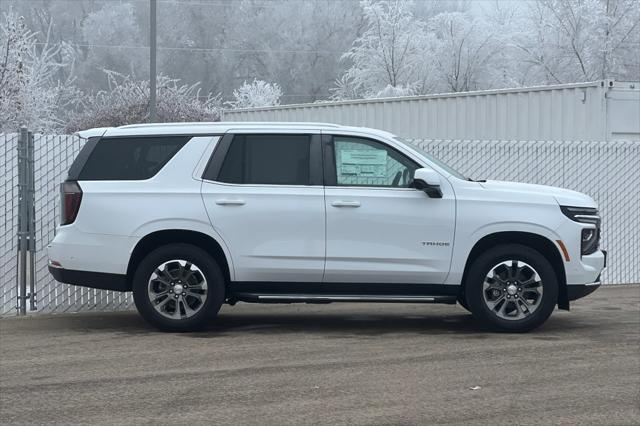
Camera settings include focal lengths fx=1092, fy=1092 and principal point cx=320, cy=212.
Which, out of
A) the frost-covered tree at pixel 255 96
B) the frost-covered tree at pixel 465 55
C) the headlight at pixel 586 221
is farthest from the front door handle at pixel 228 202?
the frost-covered tree at pixel 255 96

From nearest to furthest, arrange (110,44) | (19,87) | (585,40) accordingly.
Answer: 1. (19,87)
2. (585,40)
3. (110,44)

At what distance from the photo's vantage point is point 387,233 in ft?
32.3

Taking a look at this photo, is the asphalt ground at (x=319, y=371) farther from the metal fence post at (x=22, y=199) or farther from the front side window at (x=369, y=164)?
the front side window at (x=369, y=164)

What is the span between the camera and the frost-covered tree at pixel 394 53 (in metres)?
51.9

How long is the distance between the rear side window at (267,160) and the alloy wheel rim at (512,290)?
1922 mm

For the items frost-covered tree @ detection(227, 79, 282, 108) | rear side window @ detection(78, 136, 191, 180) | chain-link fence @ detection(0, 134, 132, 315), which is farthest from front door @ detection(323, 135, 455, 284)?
frost-covered tree @ detection(227, 79, 282, 108)

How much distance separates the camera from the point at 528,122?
16484 millimetres

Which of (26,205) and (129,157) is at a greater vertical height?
(129,157)

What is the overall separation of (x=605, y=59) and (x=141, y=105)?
677 inches

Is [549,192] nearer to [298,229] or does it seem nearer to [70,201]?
[298,229]

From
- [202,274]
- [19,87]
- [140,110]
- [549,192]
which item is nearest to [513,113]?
[549,192]

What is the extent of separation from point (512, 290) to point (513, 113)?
7318mm

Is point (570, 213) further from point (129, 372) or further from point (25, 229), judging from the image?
point (25, 229)

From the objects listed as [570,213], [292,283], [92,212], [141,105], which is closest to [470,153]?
[570,213]
